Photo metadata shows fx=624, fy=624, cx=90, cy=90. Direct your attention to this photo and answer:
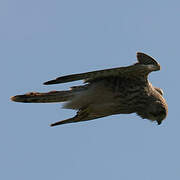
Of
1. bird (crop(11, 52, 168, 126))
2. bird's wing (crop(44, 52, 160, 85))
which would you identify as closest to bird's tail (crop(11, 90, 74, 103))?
bird (crop(11, 52, 168, 126))

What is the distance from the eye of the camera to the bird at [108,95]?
11.4 m

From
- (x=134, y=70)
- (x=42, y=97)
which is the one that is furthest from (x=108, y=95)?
(x=42, y=97)

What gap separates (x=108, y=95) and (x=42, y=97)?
4.01ft

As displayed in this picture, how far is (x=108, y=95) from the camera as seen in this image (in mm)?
11484

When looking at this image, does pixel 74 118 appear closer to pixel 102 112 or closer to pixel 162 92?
pixel 102 112

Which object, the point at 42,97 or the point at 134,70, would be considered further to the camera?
the point at 42,97

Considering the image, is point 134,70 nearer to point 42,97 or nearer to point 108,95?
point 108,95

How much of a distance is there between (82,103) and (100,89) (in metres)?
0.43

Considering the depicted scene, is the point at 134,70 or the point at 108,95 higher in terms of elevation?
the point at 134,70

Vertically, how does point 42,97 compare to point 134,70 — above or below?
below

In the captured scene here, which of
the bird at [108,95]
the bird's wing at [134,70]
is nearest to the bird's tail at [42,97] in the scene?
the bird at [108,95]

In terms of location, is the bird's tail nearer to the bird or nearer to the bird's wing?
the bird

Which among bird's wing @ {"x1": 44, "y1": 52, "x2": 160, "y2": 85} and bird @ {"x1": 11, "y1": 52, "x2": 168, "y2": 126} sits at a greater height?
bird's wing @ {"x1": 44, "y1": 52, "x2": 160, "y2": 85}

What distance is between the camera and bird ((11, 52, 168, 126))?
11.4 metres
